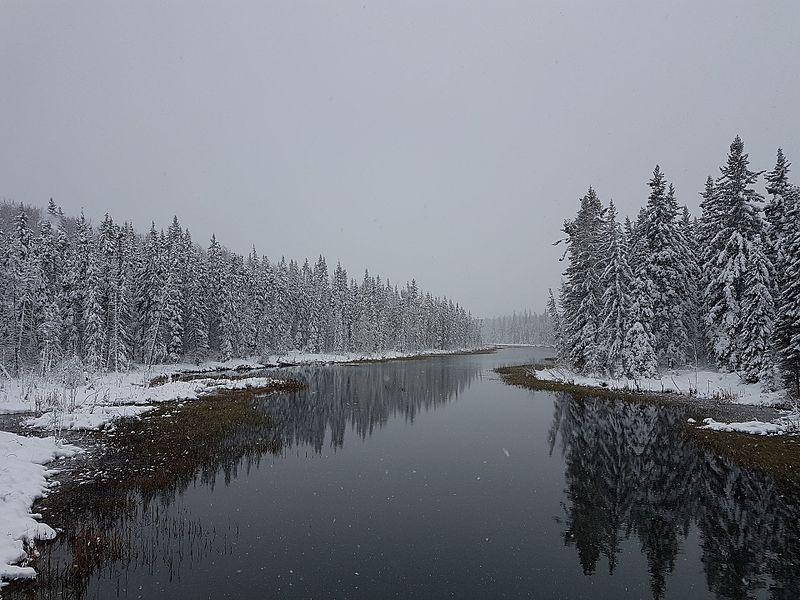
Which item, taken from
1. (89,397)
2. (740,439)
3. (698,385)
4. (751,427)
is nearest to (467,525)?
(740,439)

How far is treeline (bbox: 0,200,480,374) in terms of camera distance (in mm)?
41312

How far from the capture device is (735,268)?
31.3 m

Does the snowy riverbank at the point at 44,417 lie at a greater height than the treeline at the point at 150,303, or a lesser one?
lesser

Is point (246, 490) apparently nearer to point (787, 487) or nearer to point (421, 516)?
point (421, 516)

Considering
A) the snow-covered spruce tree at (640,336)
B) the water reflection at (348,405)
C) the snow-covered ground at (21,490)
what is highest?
the snow-covered spruce tree at (640,336)

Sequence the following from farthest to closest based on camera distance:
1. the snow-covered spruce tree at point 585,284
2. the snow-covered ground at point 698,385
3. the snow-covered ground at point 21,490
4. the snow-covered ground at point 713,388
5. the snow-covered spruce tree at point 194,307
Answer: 1. the snow-covered spruce tree at point 194,307
2. the snow-covered spruce tree at point 585,284
3. the snow-covered ground at point 698,385
4. the snow-covered ground at point 713,388
5. the snow-covered ground at point 21,490

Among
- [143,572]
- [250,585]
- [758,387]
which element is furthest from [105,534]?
[758,387]

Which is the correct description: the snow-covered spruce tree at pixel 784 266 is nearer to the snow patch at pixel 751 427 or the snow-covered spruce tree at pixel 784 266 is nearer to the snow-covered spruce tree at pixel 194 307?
the snow patch at pixel 751 427

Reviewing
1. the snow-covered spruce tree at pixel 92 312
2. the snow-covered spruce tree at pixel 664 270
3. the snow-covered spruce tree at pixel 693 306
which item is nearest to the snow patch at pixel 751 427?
the snow-covered spruce tree at pixel 664 270

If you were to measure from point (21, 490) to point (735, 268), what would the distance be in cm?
4141

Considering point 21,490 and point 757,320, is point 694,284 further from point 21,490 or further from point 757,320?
point 21,490

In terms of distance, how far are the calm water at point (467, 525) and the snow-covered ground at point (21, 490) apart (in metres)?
0.76

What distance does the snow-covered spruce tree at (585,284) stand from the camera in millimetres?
41000

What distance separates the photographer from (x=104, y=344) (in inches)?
1736
